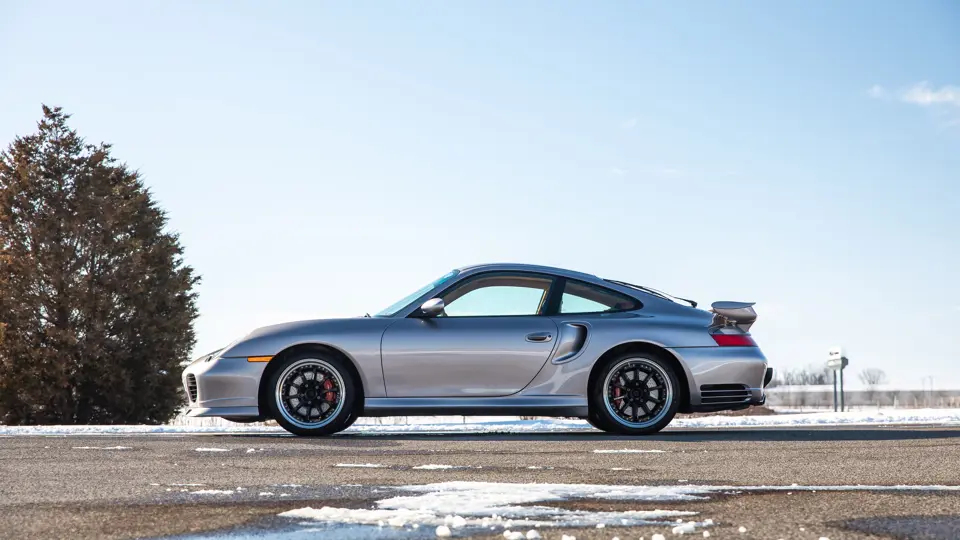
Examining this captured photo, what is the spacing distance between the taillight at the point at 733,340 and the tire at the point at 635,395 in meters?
0.45

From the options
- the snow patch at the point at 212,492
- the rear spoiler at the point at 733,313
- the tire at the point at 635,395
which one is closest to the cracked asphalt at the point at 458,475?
the snow patch at the point at 212,492

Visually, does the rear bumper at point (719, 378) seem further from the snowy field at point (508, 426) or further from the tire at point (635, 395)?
the snowy field at point (508, 426)

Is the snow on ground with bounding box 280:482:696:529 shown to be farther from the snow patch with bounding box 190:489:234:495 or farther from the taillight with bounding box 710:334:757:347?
the taillight with bounding box 710:334:757:347

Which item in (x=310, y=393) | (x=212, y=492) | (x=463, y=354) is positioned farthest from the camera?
(x=310, y=393)

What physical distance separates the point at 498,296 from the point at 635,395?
4.61 ft

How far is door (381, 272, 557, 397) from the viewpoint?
9219 millimetres

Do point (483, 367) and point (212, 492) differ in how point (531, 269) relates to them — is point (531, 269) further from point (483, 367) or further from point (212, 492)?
point (212, 492)

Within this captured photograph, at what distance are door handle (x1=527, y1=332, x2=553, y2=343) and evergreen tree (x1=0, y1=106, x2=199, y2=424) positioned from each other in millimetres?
20671

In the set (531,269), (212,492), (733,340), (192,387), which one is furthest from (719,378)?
(212,492)

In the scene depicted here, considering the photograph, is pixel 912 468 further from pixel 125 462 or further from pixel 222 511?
pixel 125 462

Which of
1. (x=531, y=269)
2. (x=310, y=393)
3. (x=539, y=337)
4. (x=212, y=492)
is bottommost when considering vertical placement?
(x=212, y=492)

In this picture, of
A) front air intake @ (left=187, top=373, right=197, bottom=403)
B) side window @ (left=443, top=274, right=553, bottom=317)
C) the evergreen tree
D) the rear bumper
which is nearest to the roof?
side window @ (left=443, top=274, right=553, bottom=317)

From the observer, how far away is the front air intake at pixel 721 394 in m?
9.39

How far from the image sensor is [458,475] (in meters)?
5.45
